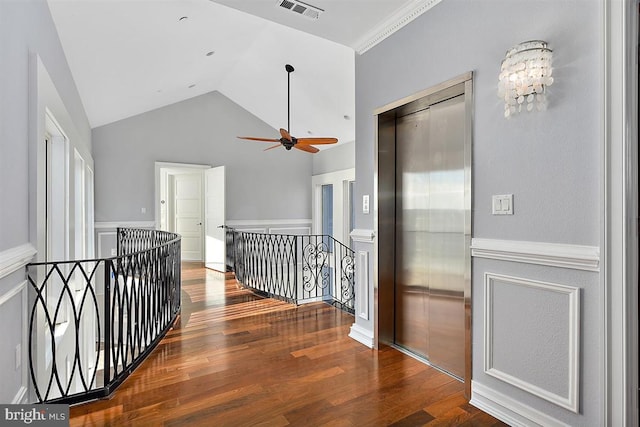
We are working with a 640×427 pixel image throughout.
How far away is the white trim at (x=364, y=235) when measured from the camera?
3.05 m

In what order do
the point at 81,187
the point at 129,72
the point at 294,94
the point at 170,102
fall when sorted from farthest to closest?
the point at 170,102
the point at 294,94
the point at 81,187
the point at 129,72

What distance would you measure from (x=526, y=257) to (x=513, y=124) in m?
0.72

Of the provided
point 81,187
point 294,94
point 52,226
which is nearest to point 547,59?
point 52,226

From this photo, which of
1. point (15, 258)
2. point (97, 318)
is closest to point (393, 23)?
point (15, 258)

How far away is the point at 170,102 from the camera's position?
6.81m

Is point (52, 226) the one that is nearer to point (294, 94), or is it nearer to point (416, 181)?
point (416, 181)

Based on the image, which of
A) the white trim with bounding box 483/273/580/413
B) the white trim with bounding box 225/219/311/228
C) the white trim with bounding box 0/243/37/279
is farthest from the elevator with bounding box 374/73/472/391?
the white trim with bounding box 225/219/311/228

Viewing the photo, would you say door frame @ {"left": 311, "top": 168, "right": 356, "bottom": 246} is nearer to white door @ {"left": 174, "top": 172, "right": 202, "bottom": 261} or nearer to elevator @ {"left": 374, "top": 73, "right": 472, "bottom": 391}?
white door @ {"left": 174, "top": 172, "right": 202, "bottom": 261}

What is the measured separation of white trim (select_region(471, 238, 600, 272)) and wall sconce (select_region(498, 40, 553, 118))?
0.69m

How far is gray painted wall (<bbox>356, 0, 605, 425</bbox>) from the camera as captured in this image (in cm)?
163

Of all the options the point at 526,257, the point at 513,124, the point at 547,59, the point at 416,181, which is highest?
the point at 547,59

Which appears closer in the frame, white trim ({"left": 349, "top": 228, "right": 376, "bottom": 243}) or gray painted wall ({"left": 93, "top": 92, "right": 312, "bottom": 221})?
white trim ({"left": 349, "top": 228, "right": 376, "bottom": 243})

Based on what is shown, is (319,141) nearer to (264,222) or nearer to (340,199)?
(340,199)

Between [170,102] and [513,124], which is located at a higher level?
[170,102]
